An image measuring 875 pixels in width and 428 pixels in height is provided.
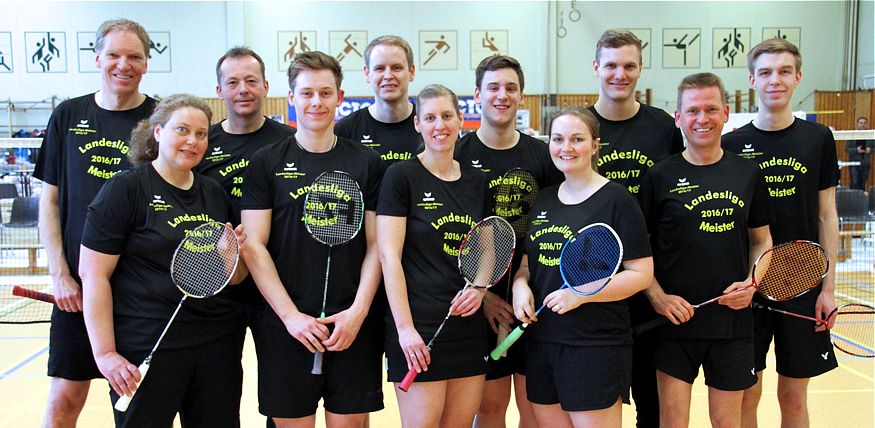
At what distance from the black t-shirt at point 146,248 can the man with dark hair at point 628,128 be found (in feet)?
7.40

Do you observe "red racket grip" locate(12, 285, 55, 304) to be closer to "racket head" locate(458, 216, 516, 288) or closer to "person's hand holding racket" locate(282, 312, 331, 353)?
"person's hand holding racket" locate(282, 312, 331, 353)

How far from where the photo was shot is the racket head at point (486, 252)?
323cm

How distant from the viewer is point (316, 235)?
10.5 feet

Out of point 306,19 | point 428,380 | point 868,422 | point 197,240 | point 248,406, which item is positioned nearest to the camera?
Result: point 197,240

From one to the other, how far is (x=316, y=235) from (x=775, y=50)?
2826 mm

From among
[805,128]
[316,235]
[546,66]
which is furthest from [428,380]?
[546,66]

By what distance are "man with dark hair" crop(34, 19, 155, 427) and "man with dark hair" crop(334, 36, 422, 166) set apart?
123 centimetres

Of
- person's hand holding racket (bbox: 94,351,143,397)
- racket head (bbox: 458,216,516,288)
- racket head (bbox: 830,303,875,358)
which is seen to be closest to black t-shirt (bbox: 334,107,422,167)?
racket head (bbox: 458,216,516,288)

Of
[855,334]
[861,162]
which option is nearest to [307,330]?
[855,334]

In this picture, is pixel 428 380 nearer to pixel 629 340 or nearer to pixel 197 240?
pixel 629 340

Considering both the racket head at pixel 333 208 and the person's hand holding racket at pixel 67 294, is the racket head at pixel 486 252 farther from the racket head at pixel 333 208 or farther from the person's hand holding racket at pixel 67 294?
the person's hand holding racket at pixel 67 294

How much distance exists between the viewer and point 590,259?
307 centimetres

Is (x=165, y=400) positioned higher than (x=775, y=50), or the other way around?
(x=775, y=50)

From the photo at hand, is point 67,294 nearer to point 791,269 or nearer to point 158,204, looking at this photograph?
point 158,204
